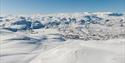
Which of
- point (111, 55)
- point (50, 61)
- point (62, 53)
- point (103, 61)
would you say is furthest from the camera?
point (62, 53)

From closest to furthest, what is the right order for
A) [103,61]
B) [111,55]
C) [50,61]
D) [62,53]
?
[103,61]
[111,55]
[50,61]
[62,53]

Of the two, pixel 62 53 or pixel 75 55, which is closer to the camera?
pixel 75 55

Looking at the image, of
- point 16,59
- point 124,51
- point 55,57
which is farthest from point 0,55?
point 124,51

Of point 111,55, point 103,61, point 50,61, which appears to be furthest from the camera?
point 50,61

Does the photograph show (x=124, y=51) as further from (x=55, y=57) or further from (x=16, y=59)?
(x=16, y=59)

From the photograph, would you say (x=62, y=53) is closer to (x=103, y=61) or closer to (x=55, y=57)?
(x=55, y=57)

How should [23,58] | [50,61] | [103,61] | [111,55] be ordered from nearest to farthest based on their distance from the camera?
[103,61]
[111,55]
[50,61]
[23,58]

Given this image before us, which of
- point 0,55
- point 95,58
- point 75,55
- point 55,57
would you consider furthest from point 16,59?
point 95,58

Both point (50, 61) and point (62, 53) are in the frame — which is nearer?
point (50, 61)
